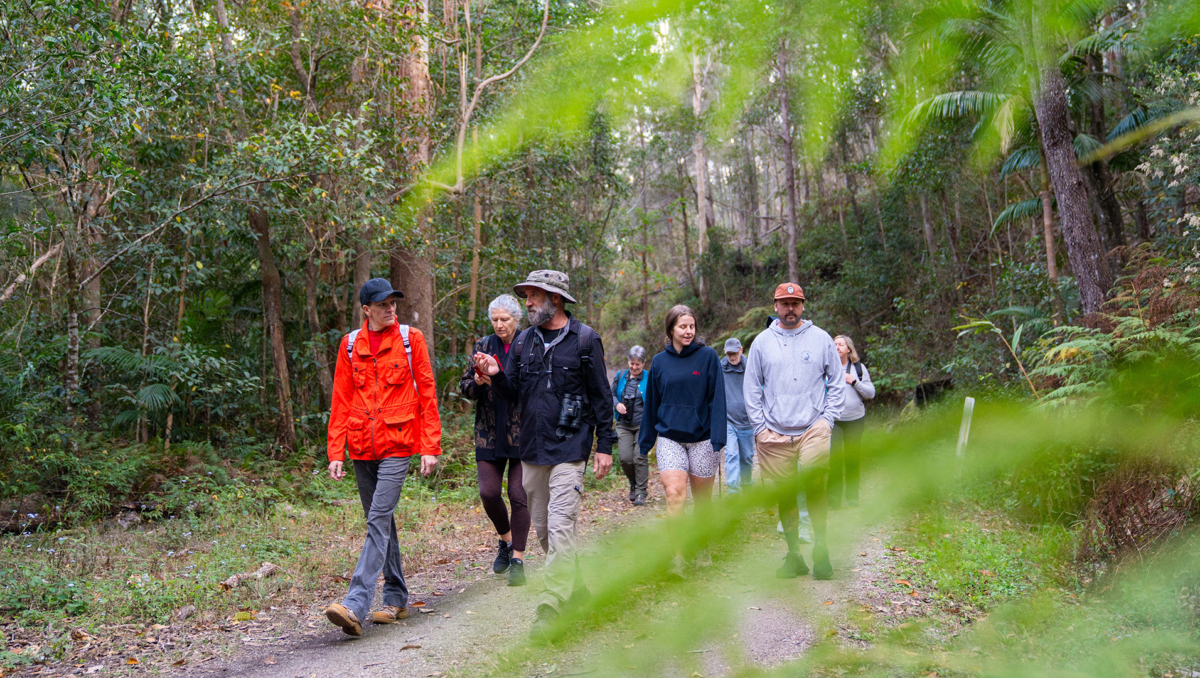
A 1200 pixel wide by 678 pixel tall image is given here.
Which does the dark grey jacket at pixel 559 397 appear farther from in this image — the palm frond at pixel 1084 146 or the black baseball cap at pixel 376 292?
the palm frond at pixel 1084 146

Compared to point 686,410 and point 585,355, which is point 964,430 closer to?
point 585,355

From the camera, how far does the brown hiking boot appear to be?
5.55 meters

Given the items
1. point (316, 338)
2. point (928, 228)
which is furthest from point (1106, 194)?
point (928, 228)

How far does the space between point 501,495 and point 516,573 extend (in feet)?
2.11

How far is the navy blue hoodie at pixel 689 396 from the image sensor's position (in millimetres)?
5992

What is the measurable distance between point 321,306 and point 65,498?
21.1ft

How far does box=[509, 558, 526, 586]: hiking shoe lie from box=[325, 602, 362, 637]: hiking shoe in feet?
5.28

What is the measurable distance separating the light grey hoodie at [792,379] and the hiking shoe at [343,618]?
9.41 ft

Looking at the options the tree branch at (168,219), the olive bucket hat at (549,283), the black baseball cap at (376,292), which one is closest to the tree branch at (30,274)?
the tree branch at (168,219)

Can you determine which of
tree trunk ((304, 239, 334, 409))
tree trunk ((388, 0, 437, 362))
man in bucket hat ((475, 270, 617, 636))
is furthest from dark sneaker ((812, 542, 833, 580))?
tree trunk ((304, 239, 334, 409))

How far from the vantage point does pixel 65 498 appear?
938cm

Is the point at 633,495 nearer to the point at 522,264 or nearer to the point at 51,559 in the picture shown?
the point at 51,559

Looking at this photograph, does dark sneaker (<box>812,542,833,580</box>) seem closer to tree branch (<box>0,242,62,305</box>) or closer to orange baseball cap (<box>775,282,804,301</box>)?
orange baseball cap (<box>775,282,804,301</box>)

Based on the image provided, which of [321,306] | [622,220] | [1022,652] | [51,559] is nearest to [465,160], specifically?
[1022,652]
